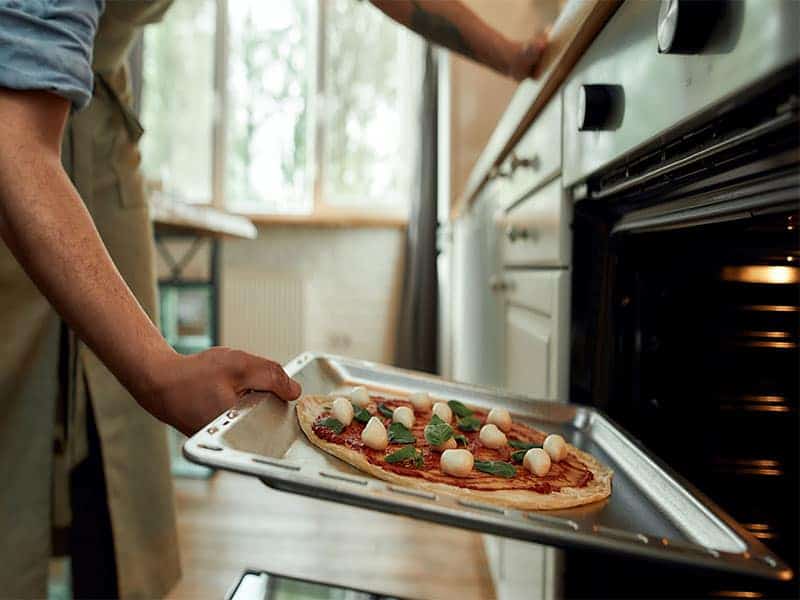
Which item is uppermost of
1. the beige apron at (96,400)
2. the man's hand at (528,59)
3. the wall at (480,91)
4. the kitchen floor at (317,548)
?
the wall at (480,91)

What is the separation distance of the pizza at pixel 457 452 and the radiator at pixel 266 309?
340cm

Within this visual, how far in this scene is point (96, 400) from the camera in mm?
1445

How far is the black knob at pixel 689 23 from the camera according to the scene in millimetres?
476

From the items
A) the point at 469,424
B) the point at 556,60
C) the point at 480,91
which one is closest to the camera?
the point at 469,424

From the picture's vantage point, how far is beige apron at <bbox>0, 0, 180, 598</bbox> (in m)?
1.25

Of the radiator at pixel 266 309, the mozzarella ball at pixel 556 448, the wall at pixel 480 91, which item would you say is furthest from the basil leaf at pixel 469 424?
the radiator at pixel 266 309

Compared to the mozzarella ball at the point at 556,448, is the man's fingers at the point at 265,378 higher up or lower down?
higher up

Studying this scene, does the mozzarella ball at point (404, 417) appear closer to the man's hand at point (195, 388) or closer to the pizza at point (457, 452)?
the pizza at point (457, 452)

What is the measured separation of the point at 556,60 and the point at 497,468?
58cm

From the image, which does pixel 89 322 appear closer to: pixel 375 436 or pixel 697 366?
pixel 375 436

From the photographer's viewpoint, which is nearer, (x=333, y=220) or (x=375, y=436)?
(x=375, y=436)

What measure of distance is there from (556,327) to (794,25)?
2.15ft

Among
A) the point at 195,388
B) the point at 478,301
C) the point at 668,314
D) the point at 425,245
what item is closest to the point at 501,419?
the point at 668,314

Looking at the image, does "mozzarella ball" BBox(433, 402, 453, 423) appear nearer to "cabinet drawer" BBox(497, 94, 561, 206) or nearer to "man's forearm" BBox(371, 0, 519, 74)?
"cabinet drawer" BBox(497, 94, 561, 206)
